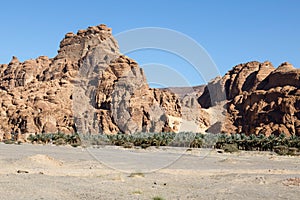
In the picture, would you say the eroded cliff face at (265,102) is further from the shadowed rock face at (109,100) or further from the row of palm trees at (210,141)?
the row of palm trees at (210,141)

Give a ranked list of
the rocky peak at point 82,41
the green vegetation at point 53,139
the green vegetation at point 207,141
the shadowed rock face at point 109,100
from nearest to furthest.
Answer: the green vegetation at point 207,141, the green vegetation at point 53,139, the shadowed rock face at point 109,100, the rocky peak at point 82,41

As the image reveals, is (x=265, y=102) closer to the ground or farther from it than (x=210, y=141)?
farther from it

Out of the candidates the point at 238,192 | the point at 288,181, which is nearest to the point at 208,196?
the point at 238,192

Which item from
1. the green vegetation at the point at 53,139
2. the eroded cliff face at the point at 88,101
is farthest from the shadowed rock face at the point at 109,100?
the green vegetation at the point at 53,139

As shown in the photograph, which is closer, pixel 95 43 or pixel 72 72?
pixel 72 72

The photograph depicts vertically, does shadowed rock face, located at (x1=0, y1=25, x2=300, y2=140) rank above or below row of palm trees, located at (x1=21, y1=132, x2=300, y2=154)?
above

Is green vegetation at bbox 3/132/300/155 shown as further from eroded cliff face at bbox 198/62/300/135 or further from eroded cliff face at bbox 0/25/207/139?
eroded cliff face at bbox 198/62/300/135

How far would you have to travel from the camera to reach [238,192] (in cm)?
1498

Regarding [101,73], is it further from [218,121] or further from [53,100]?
[218,121]

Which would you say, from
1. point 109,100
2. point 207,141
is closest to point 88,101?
point 109,100

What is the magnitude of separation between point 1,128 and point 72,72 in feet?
92.3

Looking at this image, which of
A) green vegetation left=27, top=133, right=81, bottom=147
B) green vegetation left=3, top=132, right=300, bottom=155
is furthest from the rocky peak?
green vegetation left=3, top=132, right=300, bottom=155

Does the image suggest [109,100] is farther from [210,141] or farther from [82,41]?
[82,41]

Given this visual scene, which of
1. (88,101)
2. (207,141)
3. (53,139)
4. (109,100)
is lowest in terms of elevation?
(53,139)
